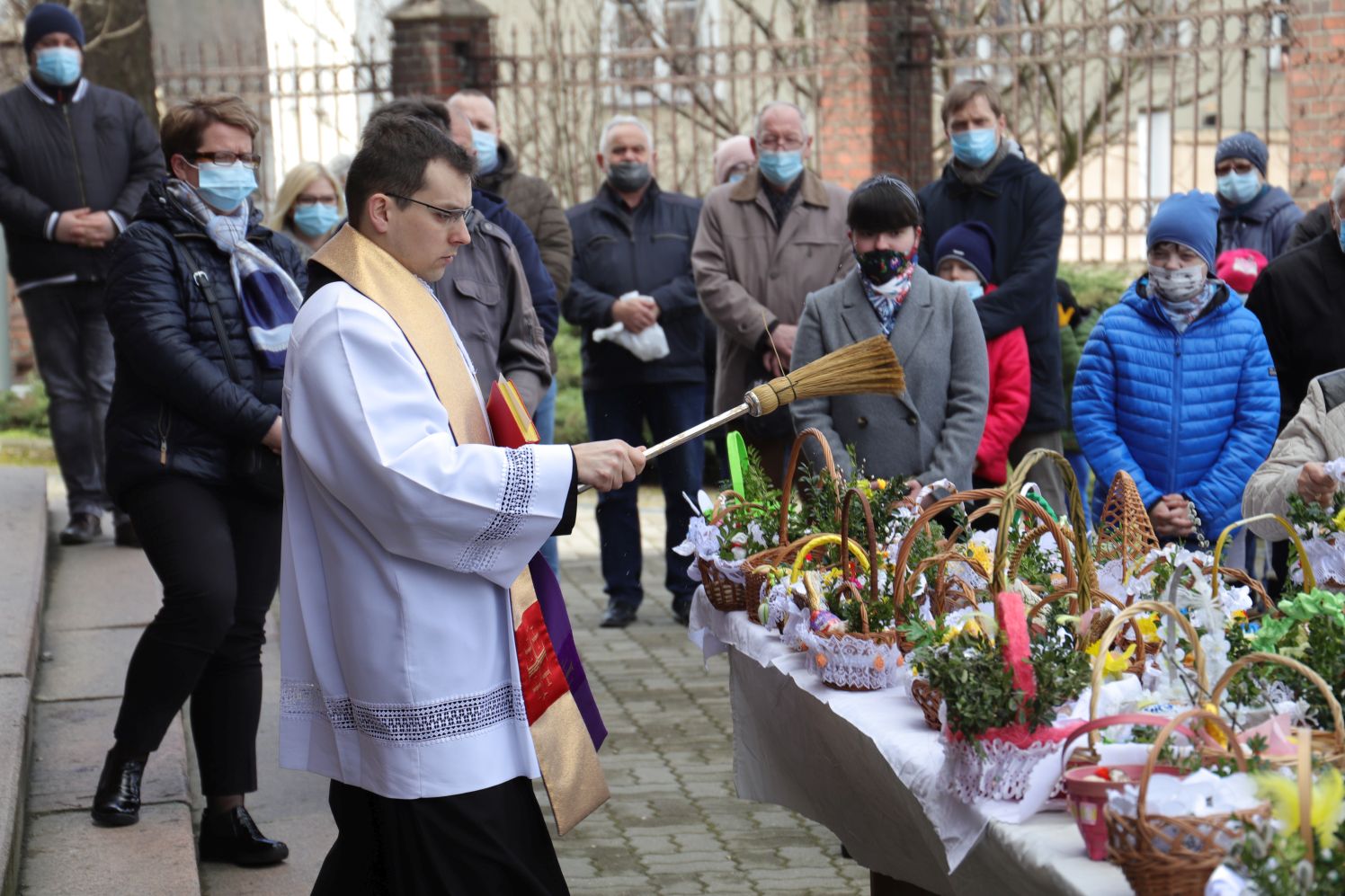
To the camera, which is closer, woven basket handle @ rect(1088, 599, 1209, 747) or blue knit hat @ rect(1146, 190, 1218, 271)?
woven basket handle @ rect(1088, 599, 1209, 747)

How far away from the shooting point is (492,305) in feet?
18.1

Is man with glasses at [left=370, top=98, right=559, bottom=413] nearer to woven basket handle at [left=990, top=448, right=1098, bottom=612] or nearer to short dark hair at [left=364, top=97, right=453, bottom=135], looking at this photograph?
short dark hair at [left=364, top=97, right=453, bottom=135]

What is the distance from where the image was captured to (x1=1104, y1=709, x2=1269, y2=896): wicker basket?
2.19 meters

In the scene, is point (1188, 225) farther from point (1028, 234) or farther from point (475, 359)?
point (475, 359)

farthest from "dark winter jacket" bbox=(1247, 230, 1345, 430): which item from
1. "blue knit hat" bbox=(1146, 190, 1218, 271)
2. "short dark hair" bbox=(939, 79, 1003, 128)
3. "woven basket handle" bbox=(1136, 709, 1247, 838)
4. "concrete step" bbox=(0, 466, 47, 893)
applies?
"concrete step" bbox=(0, 466, 47, 893)

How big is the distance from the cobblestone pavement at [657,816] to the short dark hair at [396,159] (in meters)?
2.10

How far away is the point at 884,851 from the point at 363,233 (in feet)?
5.28

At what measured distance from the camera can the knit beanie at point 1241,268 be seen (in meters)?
8.12

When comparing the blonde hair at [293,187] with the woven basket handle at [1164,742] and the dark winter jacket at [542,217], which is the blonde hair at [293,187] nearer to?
the dark winter jacket at [542,217]

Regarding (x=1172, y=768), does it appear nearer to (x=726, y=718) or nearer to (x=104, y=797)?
(x=104, y=797)

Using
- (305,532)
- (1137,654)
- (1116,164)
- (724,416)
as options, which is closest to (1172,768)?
(1137,654)

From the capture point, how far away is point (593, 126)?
14.7 meters

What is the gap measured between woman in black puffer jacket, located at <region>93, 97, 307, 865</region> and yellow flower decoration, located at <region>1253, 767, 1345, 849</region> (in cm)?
294

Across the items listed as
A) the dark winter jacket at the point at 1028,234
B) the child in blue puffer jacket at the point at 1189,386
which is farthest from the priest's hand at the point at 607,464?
the dark winter jacket at the point at 1028,234
